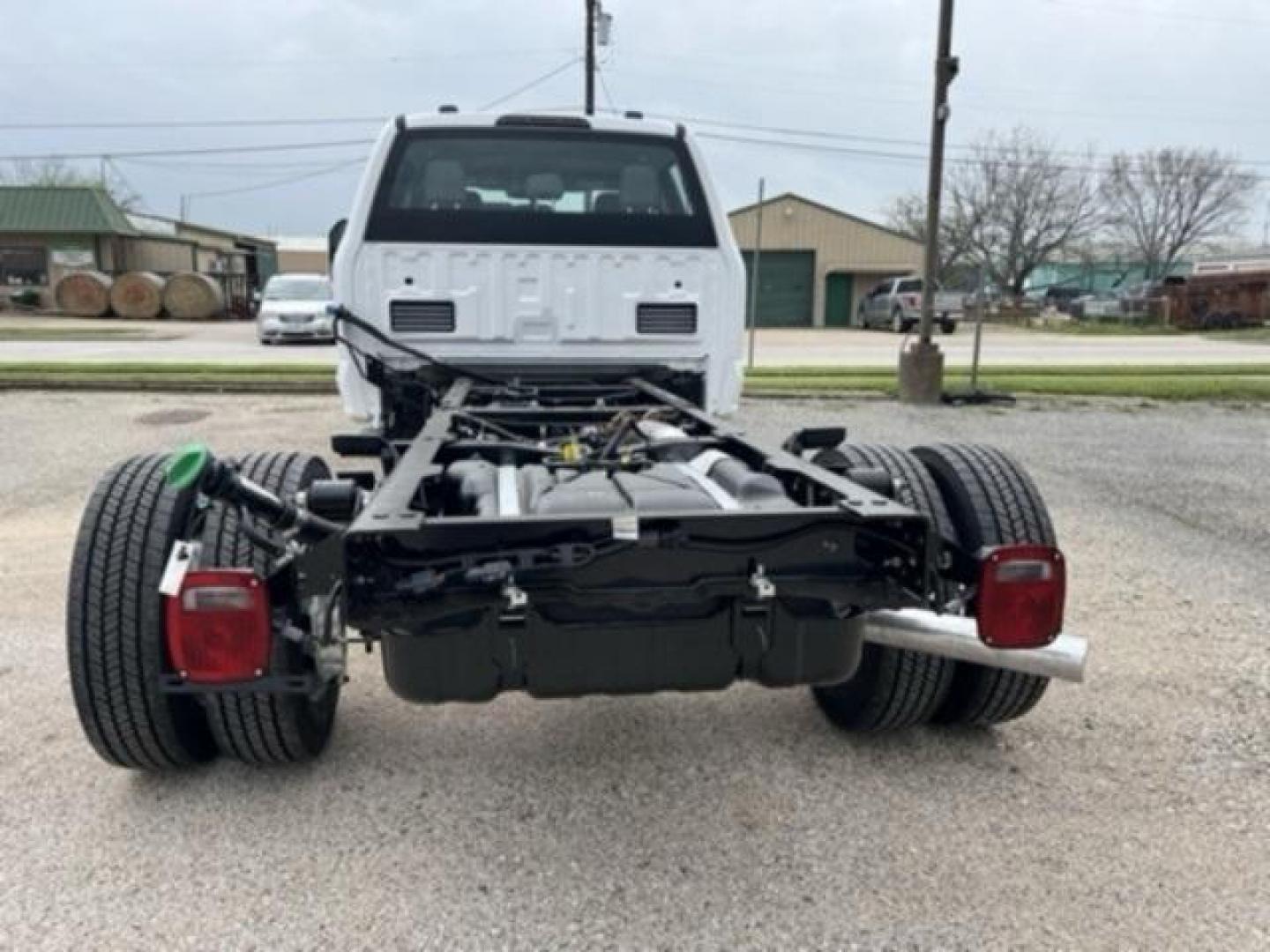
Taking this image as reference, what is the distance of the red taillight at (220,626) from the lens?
2252 millimetres

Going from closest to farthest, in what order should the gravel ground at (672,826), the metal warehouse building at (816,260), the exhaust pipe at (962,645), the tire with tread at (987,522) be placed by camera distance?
the gravel ground at (672,826) → the exhaust pipe at (962,645) → the tire with tread at (987,522) → the metal warehouse building at (816,260)

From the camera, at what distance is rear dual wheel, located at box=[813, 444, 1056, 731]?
305cm

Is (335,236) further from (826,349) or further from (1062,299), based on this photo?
(1062,299)

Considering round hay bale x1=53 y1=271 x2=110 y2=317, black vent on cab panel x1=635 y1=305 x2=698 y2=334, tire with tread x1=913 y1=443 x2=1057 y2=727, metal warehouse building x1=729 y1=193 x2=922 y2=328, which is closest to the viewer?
tire with tread x1=913 y1=443 x2=1057 y2=727

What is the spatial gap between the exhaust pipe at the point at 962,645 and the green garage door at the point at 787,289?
38867 millimetres

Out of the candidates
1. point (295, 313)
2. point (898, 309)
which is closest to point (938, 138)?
point (295, 313)

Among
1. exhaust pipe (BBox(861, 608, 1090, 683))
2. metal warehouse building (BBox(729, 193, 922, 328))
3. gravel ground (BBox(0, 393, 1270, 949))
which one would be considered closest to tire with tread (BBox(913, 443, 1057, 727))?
gravel ground (BBox(0, 393, 1270, 949))

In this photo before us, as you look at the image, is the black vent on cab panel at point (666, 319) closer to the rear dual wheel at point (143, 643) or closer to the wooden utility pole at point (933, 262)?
the rear dual wheel at point (143, 643)

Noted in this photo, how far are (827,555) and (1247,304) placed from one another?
43438 millimetres

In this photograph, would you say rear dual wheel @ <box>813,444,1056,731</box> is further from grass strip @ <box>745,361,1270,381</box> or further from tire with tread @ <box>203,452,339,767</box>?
grass strip @ <box>745,361,1270,381</box>

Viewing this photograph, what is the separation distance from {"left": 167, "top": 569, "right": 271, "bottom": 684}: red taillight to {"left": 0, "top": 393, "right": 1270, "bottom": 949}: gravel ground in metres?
0.61

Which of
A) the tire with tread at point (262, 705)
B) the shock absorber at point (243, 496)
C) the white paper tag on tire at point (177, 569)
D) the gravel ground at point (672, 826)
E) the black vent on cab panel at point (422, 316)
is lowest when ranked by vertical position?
the gravel ground at point (672, 826)

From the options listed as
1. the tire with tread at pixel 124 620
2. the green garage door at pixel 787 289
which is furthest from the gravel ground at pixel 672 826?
the green garage door at pixel 787 289

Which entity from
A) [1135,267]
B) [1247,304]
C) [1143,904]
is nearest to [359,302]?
[1143,904]
